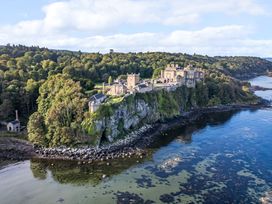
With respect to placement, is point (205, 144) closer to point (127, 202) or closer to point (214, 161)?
point (214, 161)

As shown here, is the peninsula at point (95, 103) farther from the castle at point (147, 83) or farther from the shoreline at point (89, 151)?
the shoreline at point (89, 151)

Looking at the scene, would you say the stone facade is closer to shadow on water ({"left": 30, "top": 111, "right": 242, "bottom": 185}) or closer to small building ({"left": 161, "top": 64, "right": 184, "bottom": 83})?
small building ({"left": 161, "top": 64, "right": 184, "bottom": 83})

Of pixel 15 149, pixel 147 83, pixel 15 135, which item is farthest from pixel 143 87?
pixel 15 149

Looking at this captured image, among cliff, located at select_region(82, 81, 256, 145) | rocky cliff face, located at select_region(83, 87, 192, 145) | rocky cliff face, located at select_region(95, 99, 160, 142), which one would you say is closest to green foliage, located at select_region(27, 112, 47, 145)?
cliff, located at select_region(82, 81, 256, 145)

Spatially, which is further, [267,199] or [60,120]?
[60,120]

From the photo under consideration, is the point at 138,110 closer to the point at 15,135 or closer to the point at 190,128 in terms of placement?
the point at 190,128

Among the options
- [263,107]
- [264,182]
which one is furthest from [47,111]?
[263,107]

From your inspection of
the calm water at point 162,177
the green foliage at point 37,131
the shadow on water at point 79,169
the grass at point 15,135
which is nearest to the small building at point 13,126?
the grass at point 15,135
